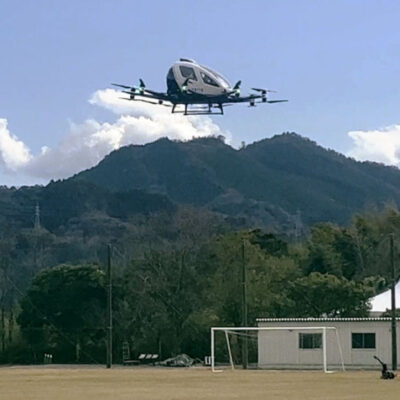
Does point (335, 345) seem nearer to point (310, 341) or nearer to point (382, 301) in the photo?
point (310, 341)

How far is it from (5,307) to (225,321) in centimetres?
2865

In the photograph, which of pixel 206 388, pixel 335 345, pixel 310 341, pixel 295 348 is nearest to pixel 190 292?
pixel 295 348

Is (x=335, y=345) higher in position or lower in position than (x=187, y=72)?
lower

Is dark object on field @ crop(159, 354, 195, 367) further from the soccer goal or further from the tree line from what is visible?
the soccer goal

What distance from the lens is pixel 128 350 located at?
70.9m

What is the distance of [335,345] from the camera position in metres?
53.1

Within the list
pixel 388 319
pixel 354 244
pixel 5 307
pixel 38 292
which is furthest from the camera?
pixel 5 307

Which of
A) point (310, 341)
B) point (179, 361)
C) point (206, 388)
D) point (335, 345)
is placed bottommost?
point (179, 361)

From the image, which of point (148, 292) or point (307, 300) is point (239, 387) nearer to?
point (307, 300)

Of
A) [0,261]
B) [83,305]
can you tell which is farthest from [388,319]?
[0,261]

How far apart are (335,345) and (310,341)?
1320 mm

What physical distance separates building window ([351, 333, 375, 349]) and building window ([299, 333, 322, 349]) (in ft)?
5.64

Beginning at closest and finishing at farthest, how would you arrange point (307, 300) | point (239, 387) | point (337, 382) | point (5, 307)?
point (239, 387), point (337, 382), point (307, 300), point (5, 307)

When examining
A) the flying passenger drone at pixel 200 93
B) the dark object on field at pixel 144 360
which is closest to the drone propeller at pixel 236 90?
the flying passenger drone at pixel 200 93
